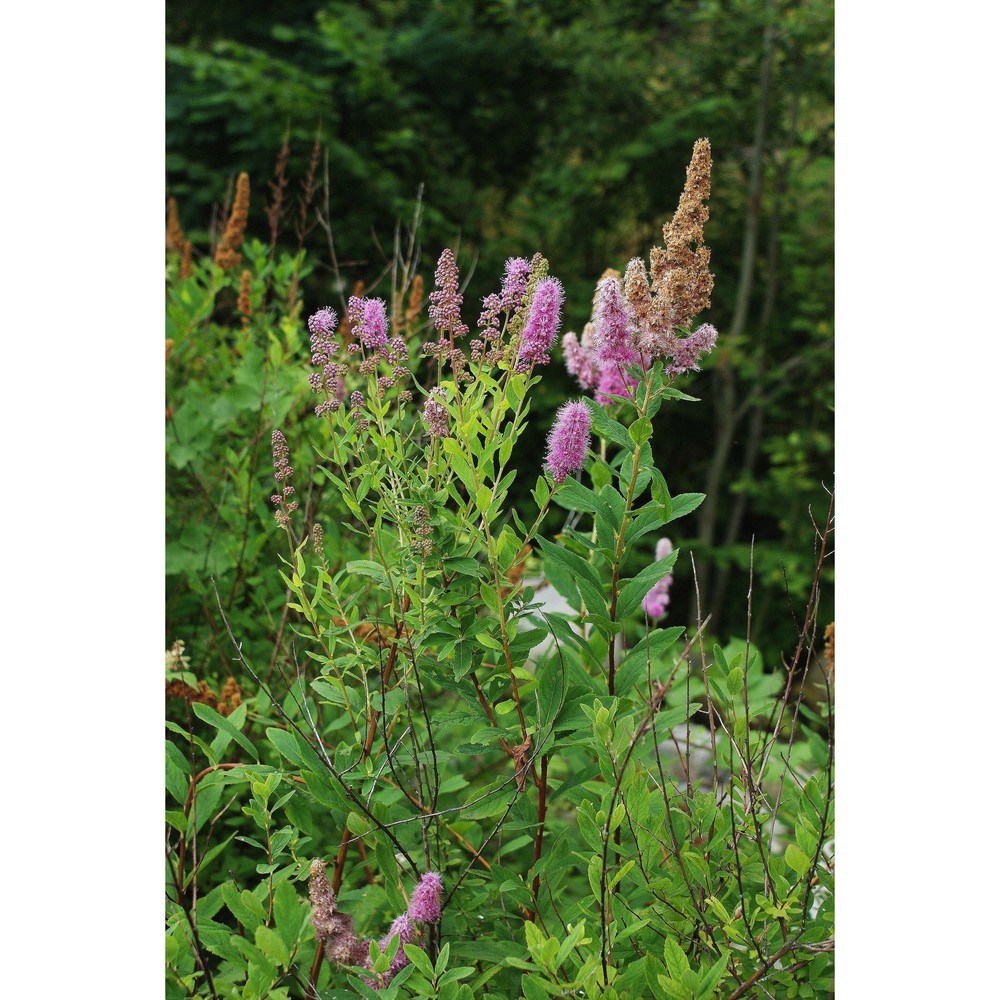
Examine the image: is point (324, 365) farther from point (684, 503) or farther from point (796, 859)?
point (796, 859)

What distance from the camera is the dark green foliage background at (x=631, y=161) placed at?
5.29 meters

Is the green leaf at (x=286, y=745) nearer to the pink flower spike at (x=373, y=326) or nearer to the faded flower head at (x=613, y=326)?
the pink flower spike at (x=373, y=326)

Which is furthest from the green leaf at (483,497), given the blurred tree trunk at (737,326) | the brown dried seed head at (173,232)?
the blurred tree trunk at (737,326)

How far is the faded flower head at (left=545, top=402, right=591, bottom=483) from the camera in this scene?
1.19 m

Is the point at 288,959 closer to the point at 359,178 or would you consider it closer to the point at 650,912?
the point at 650,912

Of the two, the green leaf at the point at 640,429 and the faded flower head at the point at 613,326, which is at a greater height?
the faded flower head at the point at 613,326

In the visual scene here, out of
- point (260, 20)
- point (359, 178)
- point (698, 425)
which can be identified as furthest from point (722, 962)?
point (260, 20)

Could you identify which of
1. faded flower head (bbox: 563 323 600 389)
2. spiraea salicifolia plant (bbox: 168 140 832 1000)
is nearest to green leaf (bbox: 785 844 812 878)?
spiraea salicifolia plant (bbox: 168 140 832 1000)

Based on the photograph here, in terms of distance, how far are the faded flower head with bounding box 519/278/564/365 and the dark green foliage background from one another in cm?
391

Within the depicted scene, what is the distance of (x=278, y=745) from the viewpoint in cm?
123

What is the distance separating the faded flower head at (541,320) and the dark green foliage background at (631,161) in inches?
154

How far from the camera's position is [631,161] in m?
5.68

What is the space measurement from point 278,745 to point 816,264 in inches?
203

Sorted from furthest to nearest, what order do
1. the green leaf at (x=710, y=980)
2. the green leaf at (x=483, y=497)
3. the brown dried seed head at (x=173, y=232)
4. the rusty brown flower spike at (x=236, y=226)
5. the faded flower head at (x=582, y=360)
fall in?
the brown dried seed head at (x=173, y=232) < the rusty brown flower spike at (x=236, y=226) < the faded flower head at (x=582, y=360) < the green leaf at (x=483, y=497) < the green leaf at (x=710, y=980)
